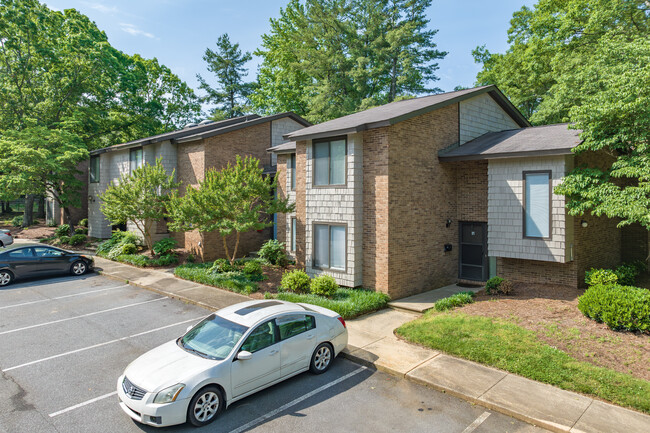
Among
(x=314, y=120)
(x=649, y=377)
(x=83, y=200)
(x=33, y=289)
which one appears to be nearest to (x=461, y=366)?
(x=649, y=377)

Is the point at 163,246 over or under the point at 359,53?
under

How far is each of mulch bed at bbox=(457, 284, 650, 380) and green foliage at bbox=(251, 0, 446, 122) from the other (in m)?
23.4

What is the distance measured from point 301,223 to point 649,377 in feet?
38.8

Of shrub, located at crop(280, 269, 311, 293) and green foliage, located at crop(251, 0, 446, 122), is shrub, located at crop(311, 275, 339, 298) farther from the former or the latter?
green foliage, located at crop(251, 0, 446, 122)

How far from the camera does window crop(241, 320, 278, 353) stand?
22.6 feet

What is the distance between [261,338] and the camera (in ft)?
23.3

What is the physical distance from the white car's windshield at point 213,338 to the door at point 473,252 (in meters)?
11.1

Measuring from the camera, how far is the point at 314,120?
114 feet

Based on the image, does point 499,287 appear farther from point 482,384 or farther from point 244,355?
point 244,355

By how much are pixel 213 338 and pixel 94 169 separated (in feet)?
84.4

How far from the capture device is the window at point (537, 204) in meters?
12.6

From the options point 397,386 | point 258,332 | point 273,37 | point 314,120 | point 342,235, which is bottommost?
point 397,386

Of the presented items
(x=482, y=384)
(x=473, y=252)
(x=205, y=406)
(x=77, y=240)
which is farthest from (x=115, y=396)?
(x=77, y=240)

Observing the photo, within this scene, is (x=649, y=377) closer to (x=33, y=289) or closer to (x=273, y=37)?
(x=33, y=289)
